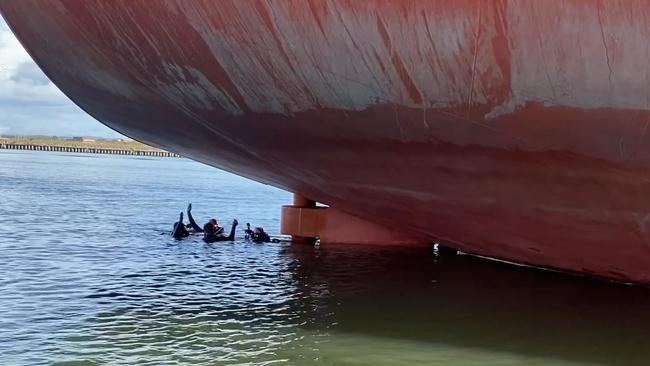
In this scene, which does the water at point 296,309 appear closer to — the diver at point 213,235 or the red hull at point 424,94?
the red hull at point 424,94

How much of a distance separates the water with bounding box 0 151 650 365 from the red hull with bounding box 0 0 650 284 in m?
1.16

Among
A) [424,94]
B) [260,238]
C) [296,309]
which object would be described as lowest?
[296,309]

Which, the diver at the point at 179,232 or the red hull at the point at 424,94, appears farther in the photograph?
the diver at the point at 179,232

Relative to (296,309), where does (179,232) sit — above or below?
above

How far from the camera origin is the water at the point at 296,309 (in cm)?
764

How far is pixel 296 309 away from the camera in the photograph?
970cm

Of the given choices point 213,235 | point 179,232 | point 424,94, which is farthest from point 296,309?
point 179,232

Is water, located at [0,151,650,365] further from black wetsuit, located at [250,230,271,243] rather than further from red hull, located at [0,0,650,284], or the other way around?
black wetsuit, located at [250,230,271,243]

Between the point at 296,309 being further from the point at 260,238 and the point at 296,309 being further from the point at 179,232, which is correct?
the point at 179,232

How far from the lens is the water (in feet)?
25.1

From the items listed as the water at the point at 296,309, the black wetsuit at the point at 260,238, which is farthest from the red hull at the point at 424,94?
the black wetsuit at the point at 260,238

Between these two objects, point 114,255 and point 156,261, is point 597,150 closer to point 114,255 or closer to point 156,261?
point 156,261

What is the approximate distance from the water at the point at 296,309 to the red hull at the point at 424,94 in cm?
116

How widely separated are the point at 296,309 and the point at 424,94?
3.52 m
